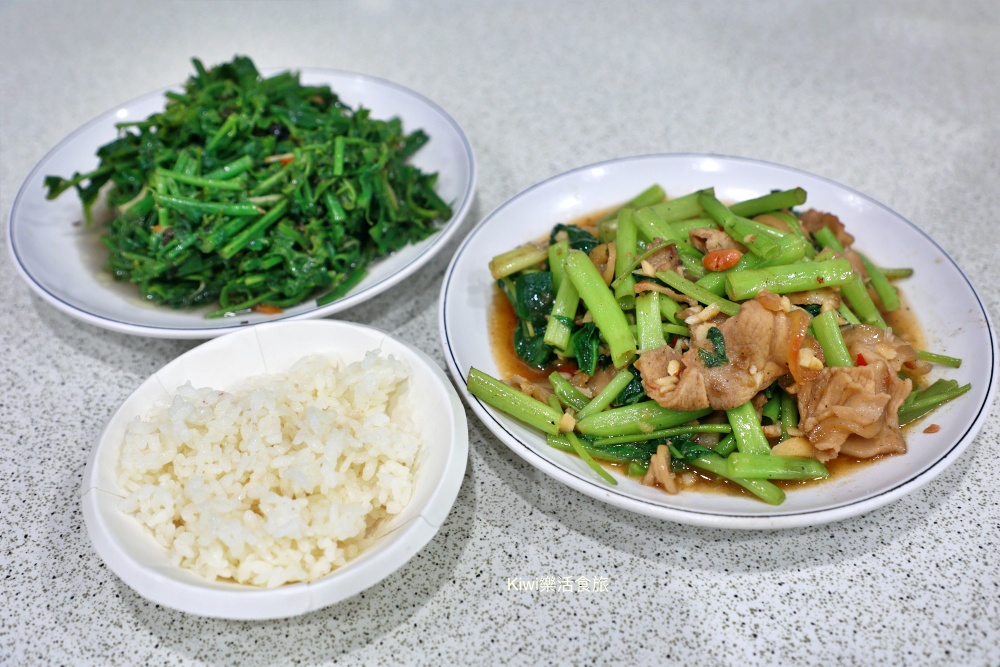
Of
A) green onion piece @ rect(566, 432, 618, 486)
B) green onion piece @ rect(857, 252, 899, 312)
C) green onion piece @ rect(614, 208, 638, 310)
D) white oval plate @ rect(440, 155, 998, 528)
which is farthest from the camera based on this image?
green onion piece @ rect(857, 252, 899, 312)

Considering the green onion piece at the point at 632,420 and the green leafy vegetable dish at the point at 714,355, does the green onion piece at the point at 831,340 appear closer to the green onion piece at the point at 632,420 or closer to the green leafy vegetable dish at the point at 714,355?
the green leafy vegetable dish at the point at 714,355

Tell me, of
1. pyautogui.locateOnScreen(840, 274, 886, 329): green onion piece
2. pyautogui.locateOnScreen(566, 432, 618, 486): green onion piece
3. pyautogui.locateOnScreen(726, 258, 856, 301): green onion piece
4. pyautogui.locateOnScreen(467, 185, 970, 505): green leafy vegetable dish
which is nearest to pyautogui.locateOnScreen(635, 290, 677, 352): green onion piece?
pyautogui.locateOnScreen(467, 185, 970, 505): green leafy vegetable dish

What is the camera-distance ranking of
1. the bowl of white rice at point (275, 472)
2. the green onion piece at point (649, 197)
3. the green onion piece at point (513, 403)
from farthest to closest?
the green onion piece at point (649, 197) < the green onion piece at point (513, 403) < the bowl of white rice at point (275, 472)

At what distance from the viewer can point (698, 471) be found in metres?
1.76

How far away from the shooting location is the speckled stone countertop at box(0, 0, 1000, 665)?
1.56 meters

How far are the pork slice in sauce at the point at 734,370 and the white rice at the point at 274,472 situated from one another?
68cm

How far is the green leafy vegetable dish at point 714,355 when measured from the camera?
1.70 meters

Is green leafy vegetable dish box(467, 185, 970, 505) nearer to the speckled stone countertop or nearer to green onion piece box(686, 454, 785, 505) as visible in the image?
green onion piece box(686, 454, 785, 505)

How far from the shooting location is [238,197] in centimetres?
242

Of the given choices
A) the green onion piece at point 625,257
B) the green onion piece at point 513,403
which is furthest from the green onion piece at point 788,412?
the green onion piece at point 513,403

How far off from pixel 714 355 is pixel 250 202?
1.71m

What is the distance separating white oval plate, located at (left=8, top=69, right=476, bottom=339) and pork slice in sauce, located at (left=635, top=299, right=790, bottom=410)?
0.98 metres

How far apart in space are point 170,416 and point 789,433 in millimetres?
1605

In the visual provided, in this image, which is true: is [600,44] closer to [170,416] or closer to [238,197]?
[238,197]
